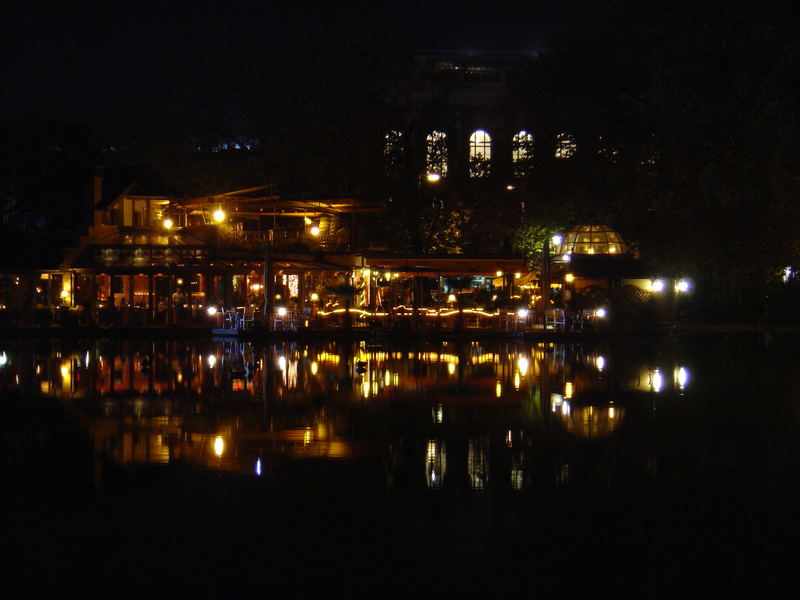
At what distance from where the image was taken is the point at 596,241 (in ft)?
173

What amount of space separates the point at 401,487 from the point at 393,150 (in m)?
47.8

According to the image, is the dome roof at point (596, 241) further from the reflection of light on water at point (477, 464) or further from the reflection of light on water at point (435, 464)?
the reflection of light on water at point (435, 464)

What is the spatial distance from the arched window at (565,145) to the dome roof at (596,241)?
3.77 meters

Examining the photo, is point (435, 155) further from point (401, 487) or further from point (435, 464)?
point (401, 487)

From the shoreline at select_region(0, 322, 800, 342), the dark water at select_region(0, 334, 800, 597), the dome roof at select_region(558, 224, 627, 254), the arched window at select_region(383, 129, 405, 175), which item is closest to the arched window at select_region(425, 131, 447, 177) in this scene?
the arched window at select_region(383, 129, 405, 175)

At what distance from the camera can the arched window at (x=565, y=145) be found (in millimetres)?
54469

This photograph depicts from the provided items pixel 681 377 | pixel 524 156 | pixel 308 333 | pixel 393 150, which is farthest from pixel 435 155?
pixel 681 377

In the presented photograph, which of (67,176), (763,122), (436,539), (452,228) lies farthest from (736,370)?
(67,176)

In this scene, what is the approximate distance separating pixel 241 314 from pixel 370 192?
51.9 ft

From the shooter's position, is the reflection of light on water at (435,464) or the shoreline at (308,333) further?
the shoreline at (308,333)

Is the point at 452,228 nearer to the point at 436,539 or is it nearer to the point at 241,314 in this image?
the point at 241,314

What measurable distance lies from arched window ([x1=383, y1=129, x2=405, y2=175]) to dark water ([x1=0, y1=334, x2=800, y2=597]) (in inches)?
1413

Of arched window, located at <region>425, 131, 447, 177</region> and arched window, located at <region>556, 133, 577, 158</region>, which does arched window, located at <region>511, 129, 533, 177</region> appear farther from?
arched window, located at <region>425, 131, 447, 177</region>

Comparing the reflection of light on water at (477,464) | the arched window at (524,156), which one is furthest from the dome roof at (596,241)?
the reflection of light on water at (477,464)
